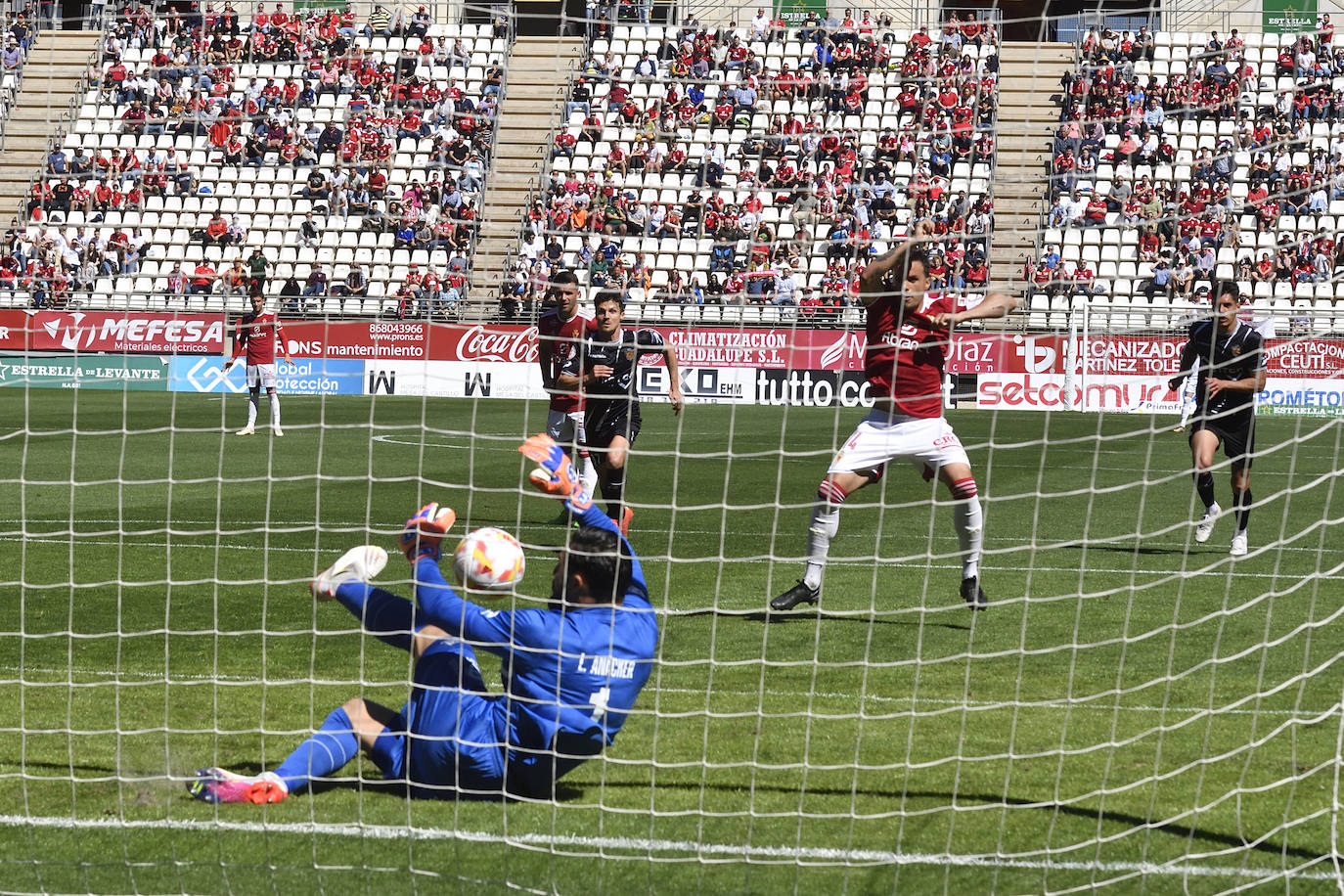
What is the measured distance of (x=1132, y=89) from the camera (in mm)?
7684

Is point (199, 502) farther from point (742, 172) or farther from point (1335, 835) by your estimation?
point (1335, 835)

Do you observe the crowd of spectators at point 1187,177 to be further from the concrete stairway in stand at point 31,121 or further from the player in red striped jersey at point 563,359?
the concrete stairway in stand at point 31,121

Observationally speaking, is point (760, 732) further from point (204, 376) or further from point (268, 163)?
point (204, 376)

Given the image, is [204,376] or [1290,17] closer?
[1290,17]

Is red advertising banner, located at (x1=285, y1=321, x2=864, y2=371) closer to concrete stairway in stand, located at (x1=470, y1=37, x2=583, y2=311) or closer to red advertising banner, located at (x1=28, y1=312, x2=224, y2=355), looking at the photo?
red advertising banner, located at (x1=28, y1=312, x2=224, y2=355)

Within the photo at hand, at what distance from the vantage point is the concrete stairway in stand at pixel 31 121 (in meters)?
8.05

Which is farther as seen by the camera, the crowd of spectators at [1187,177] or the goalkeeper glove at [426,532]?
the crowd of spectators at [1187,177]

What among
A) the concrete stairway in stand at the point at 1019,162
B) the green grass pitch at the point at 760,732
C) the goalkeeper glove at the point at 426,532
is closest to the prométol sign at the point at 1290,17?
the green grass pitch at the point at 760,732

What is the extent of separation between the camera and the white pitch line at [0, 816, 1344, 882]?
4.70 metres

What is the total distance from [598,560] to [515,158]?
276 centimetres

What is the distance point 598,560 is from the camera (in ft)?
17.2

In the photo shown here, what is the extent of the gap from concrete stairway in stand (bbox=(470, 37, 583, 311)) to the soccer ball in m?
1.70

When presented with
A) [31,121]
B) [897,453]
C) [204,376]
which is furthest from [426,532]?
[204,376]

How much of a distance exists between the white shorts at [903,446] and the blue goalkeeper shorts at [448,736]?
3.73m
